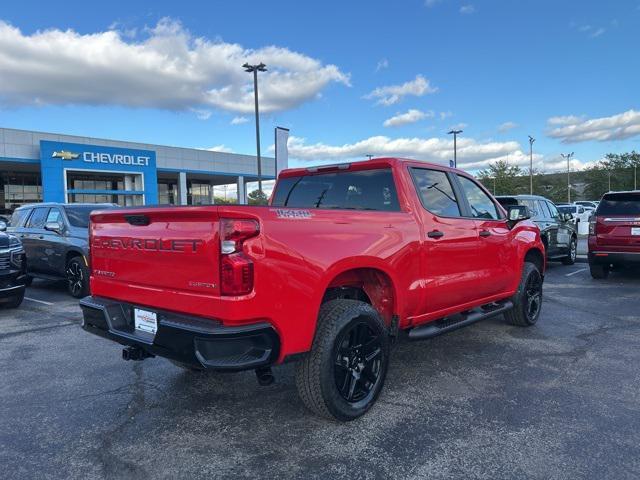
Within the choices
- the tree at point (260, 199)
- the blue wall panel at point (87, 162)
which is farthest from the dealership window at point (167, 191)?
the tree at point (260, 199)

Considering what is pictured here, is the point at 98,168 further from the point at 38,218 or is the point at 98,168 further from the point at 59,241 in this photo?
the point at 59,241

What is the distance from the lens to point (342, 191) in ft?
14.7

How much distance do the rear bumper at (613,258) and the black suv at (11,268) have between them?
9670 mm

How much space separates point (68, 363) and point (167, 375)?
3.77 feet

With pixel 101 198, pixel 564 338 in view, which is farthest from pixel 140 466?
pixel 101 198

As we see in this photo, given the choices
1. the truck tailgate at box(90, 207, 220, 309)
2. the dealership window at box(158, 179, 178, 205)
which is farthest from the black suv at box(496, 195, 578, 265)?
the dealership window at box(158, 179, 178, 205)

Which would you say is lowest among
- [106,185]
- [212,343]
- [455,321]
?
[455,321]

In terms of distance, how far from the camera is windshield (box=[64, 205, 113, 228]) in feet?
28.6

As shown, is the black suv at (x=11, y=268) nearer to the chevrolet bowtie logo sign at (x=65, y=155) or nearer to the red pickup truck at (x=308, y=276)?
the red pickup truck at (x=308, y=276)

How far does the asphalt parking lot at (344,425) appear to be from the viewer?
282cm

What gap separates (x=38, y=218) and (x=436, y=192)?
8161 mm

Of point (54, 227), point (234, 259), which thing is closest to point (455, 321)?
point (234, 259)

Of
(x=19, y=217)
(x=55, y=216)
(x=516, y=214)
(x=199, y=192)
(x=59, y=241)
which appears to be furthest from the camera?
(x=199, y=192)

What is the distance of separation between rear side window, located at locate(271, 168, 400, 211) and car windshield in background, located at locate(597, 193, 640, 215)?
265 inches
